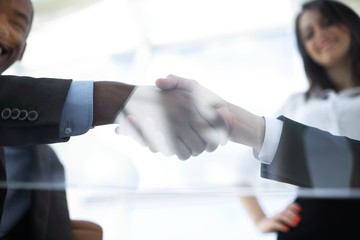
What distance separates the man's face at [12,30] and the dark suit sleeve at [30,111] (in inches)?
2.3

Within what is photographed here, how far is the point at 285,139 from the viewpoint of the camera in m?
0.48

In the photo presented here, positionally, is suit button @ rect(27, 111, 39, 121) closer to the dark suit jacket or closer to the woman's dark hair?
the dark suit jacket

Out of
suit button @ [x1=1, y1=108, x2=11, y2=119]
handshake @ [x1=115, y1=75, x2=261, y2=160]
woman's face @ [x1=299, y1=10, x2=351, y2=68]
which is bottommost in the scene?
suit button @ [x1=1, y1=108, x2=11, y2=119]

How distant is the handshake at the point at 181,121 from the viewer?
485 millimetres

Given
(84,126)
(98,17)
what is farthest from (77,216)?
(98,17)

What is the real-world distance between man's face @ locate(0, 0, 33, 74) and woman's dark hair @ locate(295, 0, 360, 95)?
44 centimetres

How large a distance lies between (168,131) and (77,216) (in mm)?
239

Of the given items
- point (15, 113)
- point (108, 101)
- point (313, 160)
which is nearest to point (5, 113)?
point (15, 113)

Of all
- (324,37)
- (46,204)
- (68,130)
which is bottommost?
(46,204)

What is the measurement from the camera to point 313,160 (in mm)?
483

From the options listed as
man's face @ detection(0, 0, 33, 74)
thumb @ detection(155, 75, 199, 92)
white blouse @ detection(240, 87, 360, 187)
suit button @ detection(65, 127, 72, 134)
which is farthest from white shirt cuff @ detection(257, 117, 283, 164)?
man's face @ detection(0, 0, 33, 74)

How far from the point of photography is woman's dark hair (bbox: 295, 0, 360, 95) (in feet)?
2.11

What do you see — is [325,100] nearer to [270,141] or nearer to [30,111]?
[270,141]

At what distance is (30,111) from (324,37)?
51 centimetres
